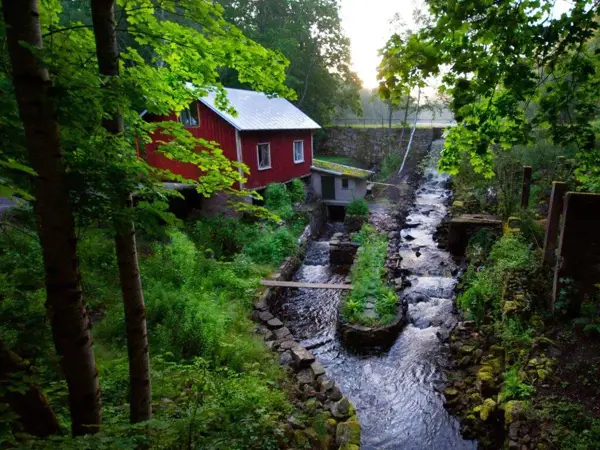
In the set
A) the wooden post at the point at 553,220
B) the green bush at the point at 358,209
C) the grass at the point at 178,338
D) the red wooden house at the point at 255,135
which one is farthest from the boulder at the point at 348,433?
the green bush at the point at 358,209

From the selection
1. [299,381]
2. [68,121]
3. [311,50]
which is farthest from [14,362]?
[311,50]

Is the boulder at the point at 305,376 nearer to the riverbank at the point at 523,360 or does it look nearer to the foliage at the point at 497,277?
the riverbank at the point at 523,360

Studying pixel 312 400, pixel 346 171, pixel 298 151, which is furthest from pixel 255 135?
pixel 312 400

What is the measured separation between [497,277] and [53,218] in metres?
9.79

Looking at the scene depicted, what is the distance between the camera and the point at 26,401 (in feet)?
8.18

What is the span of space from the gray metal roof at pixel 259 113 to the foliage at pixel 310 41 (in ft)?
21.9

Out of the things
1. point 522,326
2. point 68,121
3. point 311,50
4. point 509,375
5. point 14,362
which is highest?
point 311,50

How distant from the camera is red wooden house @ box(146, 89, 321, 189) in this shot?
1642 centimetres

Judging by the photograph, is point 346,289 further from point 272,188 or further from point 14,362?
point 14,362

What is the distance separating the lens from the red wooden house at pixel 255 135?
1642 cm

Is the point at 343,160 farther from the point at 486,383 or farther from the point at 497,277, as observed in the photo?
the point at 486,383

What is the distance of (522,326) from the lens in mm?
7289

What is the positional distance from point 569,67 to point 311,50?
29.9m

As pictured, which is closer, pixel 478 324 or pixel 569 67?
pixel 569 67
